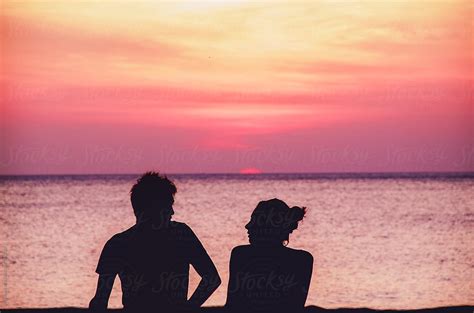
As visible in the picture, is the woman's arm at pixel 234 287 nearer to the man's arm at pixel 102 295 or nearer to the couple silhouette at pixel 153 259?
the couple silhouette at pixel 153 259

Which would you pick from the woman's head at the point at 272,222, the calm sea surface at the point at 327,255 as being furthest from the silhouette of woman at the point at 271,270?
the calm sea surface at the point at 327,255

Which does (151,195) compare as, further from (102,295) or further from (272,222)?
(272,222)

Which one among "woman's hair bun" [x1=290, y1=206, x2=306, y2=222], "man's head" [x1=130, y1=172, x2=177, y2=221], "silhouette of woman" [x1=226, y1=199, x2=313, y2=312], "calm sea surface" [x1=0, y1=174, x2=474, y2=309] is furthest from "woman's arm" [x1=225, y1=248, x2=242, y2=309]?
"calm sea surface" [x1=0, y1=174, x2=474, y2=309]

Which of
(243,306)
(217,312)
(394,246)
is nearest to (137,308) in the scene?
(243,306)

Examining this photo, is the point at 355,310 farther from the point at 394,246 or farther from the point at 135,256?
the point at 394,246

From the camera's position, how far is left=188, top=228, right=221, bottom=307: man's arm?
4414 mm

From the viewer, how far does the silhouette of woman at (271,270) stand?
498cm

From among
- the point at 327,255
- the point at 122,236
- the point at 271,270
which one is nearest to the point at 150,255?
the point at 122,236

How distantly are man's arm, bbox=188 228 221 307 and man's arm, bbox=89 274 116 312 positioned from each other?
1.58 feet

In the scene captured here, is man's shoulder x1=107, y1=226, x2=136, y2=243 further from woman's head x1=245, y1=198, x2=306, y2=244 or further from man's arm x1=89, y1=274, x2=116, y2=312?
woman's head x1=245, y1=198, x2=306, y2=244

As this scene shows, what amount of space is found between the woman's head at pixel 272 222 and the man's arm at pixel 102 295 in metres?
1.05

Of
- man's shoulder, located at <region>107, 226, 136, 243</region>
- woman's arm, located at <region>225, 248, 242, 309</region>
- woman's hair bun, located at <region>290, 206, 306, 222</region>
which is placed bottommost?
woman's arm, located at <region>225, 248, 242, 309</region>

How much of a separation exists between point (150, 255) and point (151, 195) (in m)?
0.36

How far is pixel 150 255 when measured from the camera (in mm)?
4359
